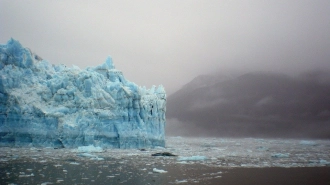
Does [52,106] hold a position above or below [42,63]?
below

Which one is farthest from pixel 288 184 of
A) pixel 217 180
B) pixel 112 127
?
pixel 112 127

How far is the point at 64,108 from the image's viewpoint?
27.1 meters

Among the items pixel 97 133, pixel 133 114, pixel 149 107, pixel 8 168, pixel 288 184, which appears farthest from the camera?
pixel 149 107

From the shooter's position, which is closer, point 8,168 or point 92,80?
point 8,168

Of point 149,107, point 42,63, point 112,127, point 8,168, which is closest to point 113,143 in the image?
point 112,127

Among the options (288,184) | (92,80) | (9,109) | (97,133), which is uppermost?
(92,80)

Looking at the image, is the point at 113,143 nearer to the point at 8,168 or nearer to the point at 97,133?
the point at 97,133

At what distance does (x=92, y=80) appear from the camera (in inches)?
1136

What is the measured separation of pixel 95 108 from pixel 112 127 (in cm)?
264

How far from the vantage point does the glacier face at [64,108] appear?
25.8m

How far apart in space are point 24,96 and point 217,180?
74.1 ft

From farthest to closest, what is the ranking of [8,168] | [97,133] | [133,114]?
[133,114] < [97,133] < [8,168]

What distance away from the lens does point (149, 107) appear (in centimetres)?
3194

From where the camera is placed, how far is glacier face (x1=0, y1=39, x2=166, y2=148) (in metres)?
25.8
